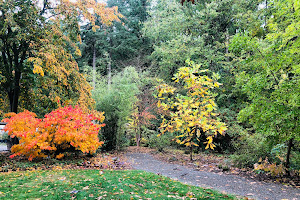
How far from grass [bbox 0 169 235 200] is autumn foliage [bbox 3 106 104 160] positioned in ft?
4.53

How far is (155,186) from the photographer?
416 cm

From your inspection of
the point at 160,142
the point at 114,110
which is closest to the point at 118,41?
the point at 114,110

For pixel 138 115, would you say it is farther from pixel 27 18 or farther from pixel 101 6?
pixel 27 18

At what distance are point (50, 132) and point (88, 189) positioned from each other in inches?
141


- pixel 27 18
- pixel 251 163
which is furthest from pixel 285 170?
pixel 27 18

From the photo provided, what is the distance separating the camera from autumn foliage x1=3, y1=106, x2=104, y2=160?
229 inches

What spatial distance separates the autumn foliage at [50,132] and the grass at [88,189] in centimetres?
138

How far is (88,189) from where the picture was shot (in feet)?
11.4

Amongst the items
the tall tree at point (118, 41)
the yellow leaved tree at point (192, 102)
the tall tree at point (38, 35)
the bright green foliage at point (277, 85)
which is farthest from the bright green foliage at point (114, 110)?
the tall tree at point (118, 41)

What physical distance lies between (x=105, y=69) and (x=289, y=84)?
19.1m

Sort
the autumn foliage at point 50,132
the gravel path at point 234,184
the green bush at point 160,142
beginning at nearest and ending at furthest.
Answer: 1. the gravel path at point 234,184
2. the autumn foliage at point 50,132
3. the green bush at point 160,142

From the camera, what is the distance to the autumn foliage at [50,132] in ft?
19.1

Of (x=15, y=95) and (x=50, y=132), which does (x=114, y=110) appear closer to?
(x=50, y=132)

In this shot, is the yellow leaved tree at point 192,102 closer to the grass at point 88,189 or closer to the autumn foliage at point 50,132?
the grass at point 88,189
